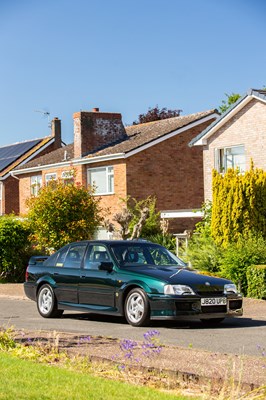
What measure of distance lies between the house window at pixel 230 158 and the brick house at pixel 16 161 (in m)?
19.4

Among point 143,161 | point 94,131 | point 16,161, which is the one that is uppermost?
point 94,131

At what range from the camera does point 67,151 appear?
4575 cm

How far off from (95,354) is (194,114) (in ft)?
105

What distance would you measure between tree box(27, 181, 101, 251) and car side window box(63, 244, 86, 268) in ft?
41.0

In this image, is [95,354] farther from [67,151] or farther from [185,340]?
[67,151]

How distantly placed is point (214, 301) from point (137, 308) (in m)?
1.32

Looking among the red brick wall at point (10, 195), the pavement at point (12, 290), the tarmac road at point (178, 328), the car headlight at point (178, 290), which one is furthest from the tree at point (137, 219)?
the red brick wall at point (10, 195)

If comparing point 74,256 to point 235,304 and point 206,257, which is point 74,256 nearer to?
point 235,304

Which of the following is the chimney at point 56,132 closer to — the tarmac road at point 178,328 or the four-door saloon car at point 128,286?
the tarmac road at point 178,328

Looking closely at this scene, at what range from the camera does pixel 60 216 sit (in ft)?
95.4

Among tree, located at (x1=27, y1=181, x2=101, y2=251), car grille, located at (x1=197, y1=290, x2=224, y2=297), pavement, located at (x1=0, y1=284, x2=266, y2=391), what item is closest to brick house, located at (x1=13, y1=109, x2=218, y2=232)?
tree, located at (x1=27, y1=181, x2=101, y2=251)

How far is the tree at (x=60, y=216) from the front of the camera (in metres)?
29.0

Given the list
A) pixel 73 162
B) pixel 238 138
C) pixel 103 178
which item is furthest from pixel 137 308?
pixel 73 162

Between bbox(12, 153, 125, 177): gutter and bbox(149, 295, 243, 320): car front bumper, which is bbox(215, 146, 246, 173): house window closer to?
bbox(12, 153, 125, 177): gutter
